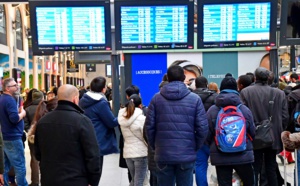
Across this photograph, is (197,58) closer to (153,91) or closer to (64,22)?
(153,91)

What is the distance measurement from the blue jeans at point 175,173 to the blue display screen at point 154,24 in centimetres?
532

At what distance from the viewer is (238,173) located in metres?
5.39

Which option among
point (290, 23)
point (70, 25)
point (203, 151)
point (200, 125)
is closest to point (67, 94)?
point (200, 125)

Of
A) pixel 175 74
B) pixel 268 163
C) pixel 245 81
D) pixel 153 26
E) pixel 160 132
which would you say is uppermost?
pixel 153 26

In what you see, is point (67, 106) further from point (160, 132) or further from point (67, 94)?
point (160, 132)

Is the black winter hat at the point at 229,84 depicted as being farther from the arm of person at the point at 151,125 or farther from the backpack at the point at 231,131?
the arm of person at the point at 151,125

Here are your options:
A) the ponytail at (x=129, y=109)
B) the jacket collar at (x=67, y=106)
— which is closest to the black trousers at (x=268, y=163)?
A: the ponytail at (x=129, y=109)

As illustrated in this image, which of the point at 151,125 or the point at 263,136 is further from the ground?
the point at 151,125

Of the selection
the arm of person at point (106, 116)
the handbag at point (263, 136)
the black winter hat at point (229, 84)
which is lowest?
the handbag at point (263, 136)

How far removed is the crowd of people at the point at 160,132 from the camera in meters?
4.09

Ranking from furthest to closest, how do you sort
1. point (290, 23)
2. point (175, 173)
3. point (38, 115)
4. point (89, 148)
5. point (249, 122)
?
point (290, 23) → point (38, 115) → point (249, 122) → point (175, 173) → point (89, 148)

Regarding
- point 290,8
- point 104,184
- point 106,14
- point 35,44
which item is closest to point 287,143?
point 104,184

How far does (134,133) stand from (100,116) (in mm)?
522

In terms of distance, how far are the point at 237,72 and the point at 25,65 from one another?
74.1ft
